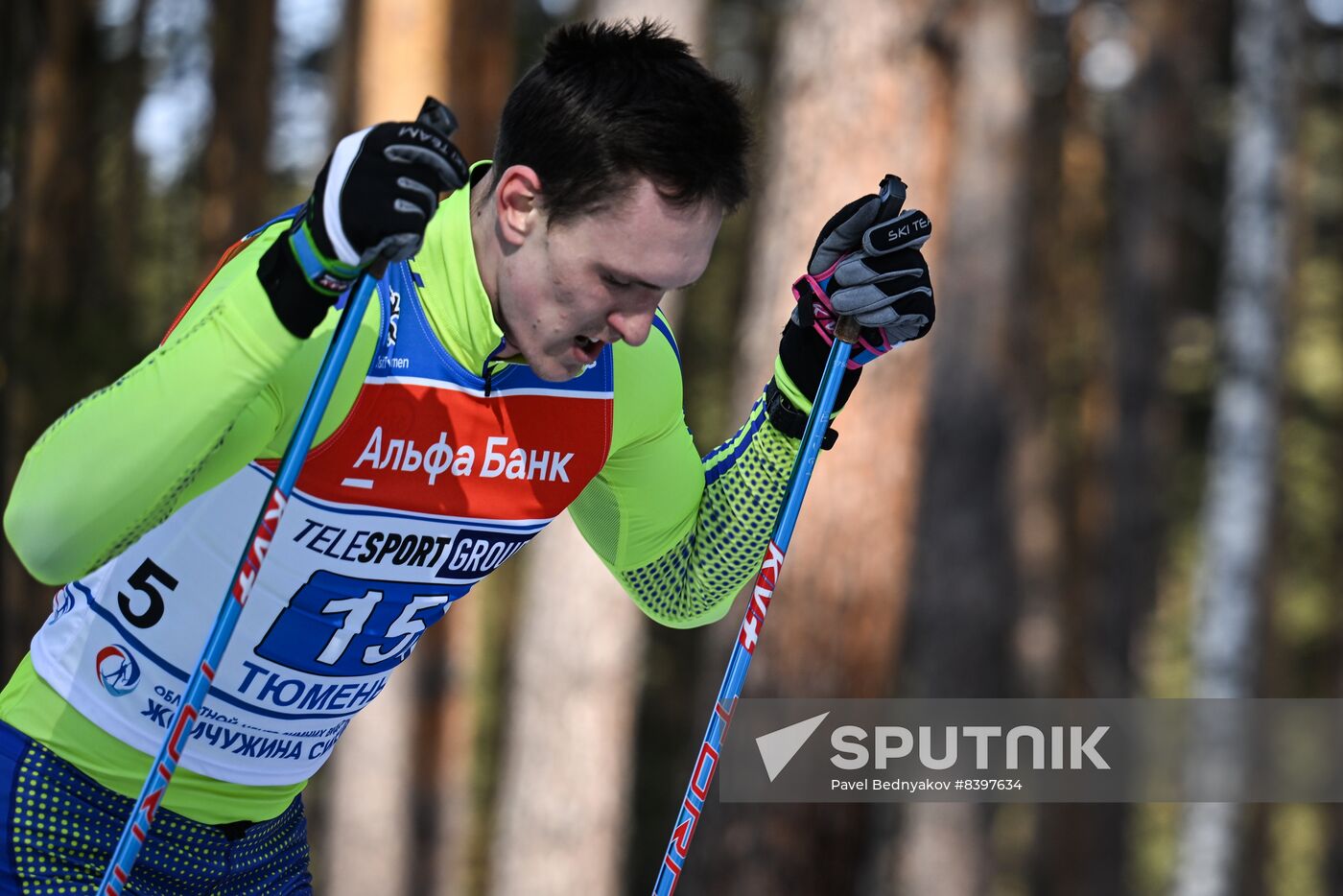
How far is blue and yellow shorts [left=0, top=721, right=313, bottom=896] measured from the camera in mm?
2709

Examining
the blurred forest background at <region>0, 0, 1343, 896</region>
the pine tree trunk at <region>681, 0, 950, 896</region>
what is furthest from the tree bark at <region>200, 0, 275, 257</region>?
the pine tree trunk at <region>681, 0, 950, 896</region>

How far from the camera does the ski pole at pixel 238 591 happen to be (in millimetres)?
2480

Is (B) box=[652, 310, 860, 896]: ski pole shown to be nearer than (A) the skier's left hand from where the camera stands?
No

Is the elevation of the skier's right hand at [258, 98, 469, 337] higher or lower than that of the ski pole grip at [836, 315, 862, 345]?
lower

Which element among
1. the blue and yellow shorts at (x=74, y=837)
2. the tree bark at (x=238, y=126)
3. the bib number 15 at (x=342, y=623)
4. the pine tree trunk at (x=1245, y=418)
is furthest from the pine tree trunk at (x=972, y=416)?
the blue and yellow shorts at (x=74, y=837)

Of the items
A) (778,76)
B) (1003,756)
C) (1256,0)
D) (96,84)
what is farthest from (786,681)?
(96,84)

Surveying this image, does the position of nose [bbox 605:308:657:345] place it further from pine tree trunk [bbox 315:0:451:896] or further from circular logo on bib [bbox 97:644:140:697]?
pine tree trunk [bbox 315:0:451:896]

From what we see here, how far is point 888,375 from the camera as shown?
6617mm

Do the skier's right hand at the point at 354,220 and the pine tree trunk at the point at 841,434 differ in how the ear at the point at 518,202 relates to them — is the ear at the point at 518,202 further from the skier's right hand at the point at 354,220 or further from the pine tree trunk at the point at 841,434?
the pine tree trunk at the point at 841,434

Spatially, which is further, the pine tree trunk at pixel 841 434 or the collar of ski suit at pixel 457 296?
the pine tree trunk at pixel 841 434

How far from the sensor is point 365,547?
2.72 meters

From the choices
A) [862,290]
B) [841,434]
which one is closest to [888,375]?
[841,434]

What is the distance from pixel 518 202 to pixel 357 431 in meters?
0.47

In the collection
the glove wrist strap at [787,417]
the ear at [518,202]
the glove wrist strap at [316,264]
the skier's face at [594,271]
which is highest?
the glove wrist strap at [787,417]
